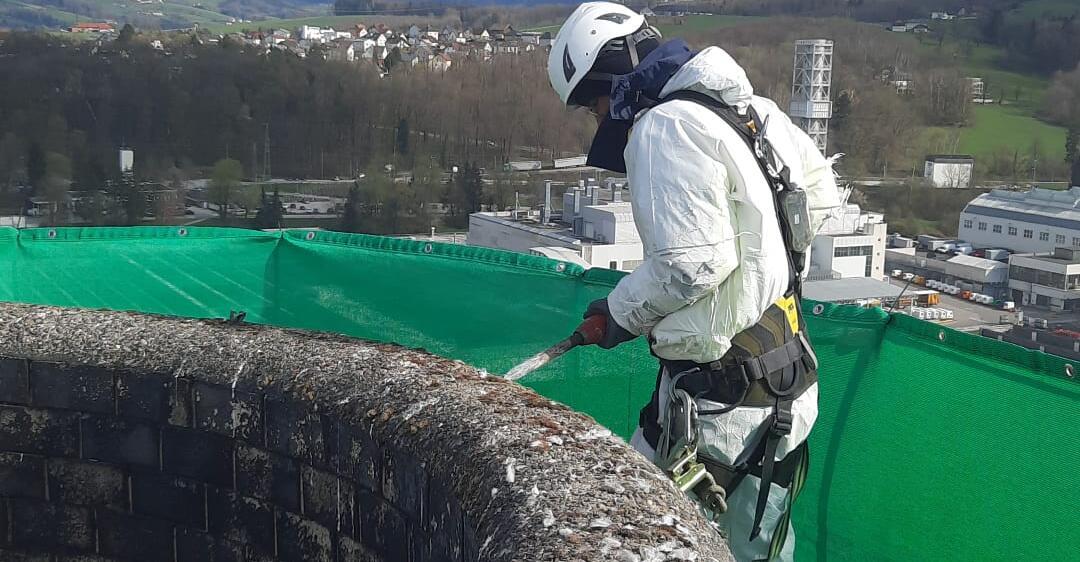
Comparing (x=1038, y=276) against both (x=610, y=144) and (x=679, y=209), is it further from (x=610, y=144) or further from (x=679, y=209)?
(x=679, y=209)

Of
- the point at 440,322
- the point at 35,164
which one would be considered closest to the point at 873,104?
the point at 35,164

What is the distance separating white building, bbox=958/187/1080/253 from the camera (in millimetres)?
50812

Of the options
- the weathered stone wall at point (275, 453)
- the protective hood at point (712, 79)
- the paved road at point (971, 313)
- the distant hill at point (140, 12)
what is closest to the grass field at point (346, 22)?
the distant hill at point (140, 12)

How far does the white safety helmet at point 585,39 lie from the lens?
9.35 ft

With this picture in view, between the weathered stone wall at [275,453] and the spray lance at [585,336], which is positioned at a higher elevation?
the spray lance at [585,336]

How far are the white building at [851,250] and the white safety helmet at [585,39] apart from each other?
4170cm

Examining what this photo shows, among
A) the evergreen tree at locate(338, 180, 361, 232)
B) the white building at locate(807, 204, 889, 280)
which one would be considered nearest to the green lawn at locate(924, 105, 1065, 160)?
the white building at locate(807, 204, 889, 280)

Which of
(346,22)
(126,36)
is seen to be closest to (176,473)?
(126,36)

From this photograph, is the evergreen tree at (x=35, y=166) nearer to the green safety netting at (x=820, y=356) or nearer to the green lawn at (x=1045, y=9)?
the green safety netting at (x=820, y=356)

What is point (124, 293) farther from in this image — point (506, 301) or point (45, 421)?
point (45, 421)

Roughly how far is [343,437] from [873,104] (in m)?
72.6

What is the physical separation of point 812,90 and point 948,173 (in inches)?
477

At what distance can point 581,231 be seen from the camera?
41406mm

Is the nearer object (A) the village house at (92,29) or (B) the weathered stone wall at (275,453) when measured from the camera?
(B) the weathered stone wall at (275,453)
